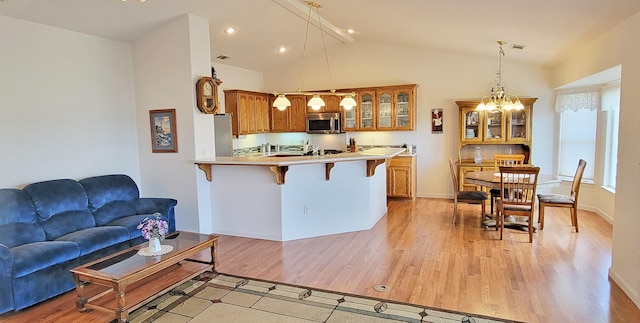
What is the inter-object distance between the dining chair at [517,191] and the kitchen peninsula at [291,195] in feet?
4.98

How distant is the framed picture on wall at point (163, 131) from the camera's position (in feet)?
16.5

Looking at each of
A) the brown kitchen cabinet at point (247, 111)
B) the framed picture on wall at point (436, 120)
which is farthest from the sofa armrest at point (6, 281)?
the framed picture on wall at point (436, 120)

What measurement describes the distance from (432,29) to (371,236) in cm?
302

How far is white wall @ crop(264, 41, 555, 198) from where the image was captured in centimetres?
667

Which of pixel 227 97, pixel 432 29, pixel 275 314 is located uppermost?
pixel 432 29

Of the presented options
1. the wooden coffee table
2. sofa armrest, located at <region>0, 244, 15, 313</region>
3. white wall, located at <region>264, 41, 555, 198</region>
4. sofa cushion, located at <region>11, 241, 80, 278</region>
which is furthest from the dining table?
sofa armrest, located at <region>0, 244, 15, 313</region>

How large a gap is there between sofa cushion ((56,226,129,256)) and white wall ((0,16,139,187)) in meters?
0.97

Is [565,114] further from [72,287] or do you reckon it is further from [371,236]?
[72,287]

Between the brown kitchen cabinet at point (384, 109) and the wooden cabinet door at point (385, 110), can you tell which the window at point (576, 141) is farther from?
the wooden cabinet door at point (385, 110)

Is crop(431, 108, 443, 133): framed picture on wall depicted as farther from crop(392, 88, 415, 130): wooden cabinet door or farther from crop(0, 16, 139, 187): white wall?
crop(0, 16, 139, 187): white wall

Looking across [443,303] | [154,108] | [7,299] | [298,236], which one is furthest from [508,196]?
[7,299]

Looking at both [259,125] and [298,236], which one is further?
[259,125]

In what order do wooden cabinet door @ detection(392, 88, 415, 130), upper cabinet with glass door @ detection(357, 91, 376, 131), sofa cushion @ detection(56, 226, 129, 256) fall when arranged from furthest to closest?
upper cabinet with glass door @ detection(357, 91, 376, 131) < wooden cabinet door @ detection(392, 88, 415, 130) < sofa cushion @ detection(56, 226, 129, 256)

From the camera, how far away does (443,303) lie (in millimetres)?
3061
